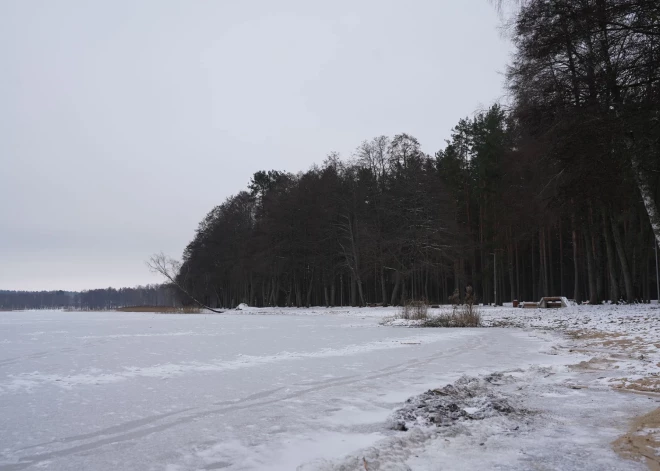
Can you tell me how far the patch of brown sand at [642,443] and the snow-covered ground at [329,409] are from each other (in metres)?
0.04

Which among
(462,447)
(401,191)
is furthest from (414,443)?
(401,191)

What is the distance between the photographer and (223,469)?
310 cm

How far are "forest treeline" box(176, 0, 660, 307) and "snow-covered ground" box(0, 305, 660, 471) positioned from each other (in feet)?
13.9

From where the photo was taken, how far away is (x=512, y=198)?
977 inches

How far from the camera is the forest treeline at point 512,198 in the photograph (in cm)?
837

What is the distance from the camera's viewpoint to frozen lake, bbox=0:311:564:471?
11.3ft

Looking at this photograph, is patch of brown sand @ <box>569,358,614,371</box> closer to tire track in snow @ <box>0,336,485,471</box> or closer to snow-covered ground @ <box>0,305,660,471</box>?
snow-covered ground @ <box>0,305,660,471</box>

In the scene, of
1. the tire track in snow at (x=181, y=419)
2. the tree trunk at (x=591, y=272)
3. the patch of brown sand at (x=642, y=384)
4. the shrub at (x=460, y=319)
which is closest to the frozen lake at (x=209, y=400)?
the tire track in snow at (x=181, y=419)

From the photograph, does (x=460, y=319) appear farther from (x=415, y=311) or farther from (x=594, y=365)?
(x=594, y=365)

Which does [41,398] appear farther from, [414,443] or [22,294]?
[22,294]

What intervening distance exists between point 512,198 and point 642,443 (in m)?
22.9

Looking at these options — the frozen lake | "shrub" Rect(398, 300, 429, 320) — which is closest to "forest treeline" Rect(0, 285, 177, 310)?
"shrub" Rect(398, 300, 429, 320)

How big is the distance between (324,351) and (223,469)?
23.2 feet

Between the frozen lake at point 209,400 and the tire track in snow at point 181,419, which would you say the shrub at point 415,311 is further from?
the tire track in snow at point 181,419
